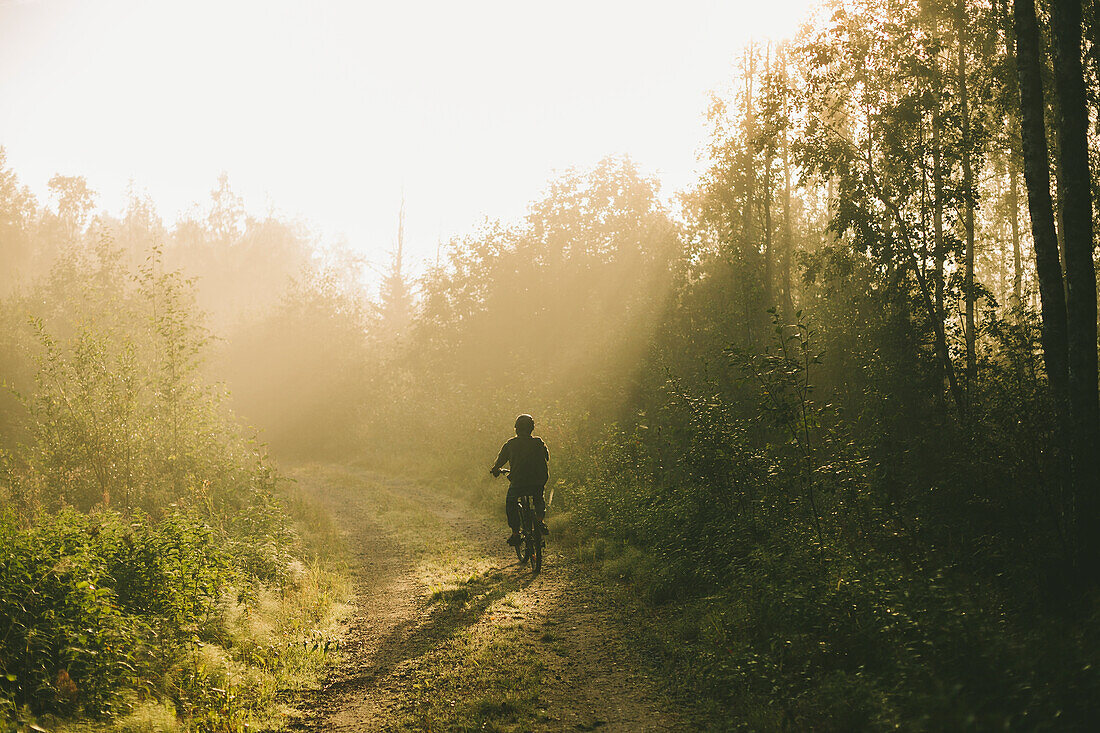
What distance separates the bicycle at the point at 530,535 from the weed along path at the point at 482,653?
236mm

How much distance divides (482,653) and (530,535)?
392 centimetres

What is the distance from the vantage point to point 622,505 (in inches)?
498

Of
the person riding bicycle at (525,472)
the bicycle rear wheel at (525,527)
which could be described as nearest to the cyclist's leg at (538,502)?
the person riding bicycle at (525,472)

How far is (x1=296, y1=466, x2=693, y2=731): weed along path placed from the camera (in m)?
5.83

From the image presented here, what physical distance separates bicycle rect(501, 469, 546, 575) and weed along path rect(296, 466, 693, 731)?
0.24 m

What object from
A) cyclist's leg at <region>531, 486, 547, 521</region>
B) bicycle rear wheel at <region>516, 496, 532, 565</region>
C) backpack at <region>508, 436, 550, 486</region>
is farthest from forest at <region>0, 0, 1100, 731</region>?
backpack at <region>508, 436, 550, 486</region>

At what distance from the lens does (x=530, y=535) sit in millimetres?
11047

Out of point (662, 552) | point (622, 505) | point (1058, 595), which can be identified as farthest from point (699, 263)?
point (1058, 595)

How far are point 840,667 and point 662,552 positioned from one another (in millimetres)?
4428

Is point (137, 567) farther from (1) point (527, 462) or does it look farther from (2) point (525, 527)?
(1) point (527, 462)

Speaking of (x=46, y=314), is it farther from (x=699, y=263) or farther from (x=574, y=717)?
(x=574, y=717)

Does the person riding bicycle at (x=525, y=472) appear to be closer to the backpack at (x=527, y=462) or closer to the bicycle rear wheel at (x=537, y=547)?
the backpack at (x=527, y=462)

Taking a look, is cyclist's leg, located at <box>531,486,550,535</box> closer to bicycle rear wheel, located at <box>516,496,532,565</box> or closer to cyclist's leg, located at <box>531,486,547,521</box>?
cyclist's leg, located at <box>531,486,547,521</box>

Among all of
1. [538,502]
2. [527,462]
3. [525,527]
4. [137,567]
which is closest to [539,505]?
[538,502]
